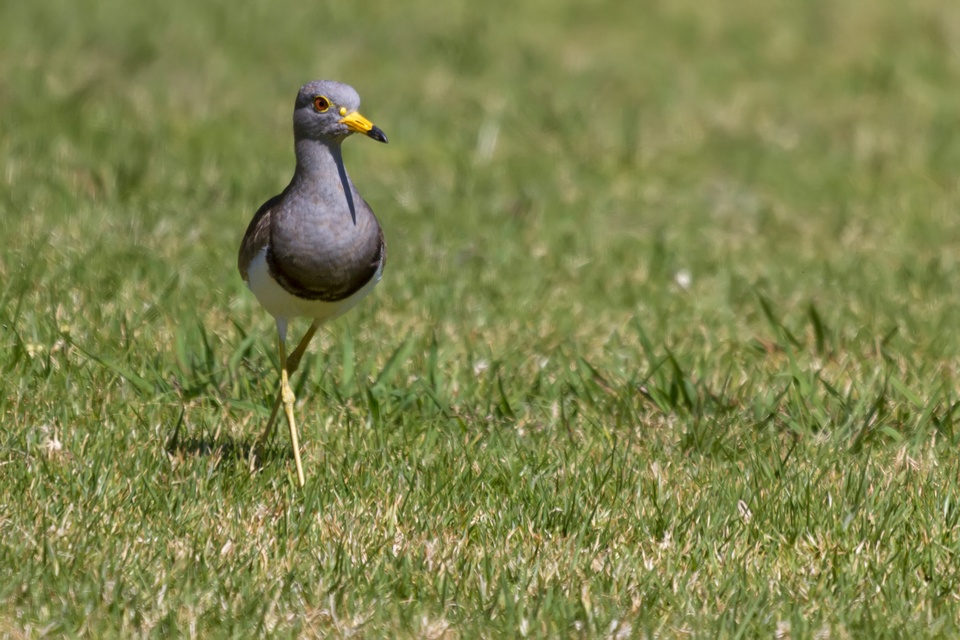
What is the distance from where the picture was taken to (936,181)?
10.4 m

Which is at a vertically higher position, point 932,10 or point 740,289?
point 932,10

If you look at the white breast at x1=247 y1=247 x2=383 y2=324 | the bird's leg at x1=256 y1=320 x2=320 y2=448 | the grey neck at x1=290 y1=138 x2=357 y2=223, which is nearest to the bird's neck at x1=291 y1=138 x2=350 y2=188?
the grey neck at x1=290 y1=138 x2=357 y2=223

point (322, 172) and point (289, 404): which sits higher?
point (322, 172)

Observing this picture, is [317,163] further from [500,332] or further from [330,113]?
[500,332]

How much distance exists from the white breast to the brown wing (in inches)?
1.3

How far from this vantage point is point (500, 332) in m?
7.12

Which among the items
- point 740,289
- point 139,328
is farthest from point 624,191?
point 139,328

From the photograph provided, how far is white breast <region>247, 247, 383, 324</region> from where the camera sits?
518 centimetres

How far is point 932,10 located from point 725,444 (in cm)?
886

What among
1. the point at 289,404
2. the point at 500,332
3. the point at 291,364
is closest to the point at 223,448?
the point at 289,404

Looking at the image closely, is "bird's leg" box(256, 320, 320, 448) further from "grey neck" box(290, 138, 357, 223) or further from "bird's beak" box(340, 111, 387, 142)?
"bird's beak" box(340, 111, 387, 142)

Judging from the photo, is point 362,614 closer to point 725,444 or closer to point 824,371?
point 725,444

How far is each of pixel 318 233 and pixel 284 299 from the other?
296mm

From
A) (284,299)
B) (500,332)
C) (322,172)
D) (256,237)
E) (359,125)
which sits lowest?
(500,332)
